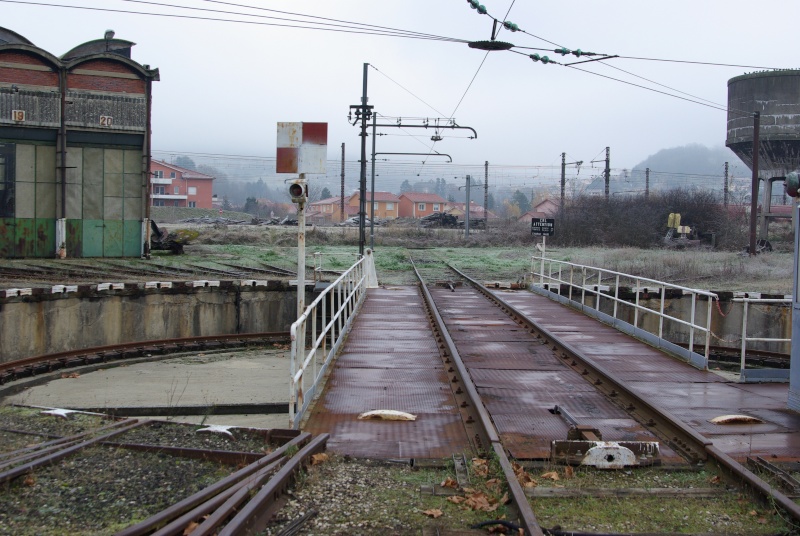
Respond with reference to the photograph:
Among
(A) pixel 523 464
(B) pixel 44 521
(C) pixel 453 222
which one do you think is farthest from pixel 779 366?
(C) pixel 453 222

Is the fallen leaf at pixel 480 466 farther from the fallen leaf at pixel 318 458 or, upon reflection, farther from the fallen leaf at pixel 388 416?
the fallen leaf at pixel 388 416

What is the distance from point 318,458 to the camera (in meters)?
6.32

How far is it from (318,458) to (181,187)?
423 feet

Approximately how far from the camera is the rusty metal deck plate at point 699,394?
696 cm

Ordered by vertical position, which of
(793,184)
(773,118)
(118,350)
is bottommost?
(118,350)

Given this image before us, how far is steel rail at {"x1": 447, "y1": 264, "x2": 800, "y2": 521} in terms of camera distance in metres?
5.36

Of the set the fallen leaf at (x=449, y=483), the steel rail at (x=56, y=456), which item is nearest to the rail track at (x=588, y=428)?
the fallen leaf at (x=449, y=483)

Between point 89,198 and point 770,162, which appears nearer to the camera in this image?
point 89,198

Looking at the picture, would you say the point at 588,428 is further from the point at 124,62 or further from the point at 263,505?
the point at 124,62

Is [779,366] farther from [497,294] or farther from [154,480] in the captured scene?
[154,480]

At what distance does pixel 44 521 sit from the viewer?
5191 millimetres

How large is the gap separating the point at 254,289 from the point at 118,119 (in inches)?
425

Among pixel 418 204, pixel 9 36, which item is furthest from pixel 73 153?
pixel 418 204

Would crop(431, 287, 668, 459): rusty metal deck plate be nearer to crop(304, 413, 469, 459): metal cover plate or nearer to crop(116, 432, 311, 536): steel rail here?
crop(304, 413, 469, 459): metal cover plate
